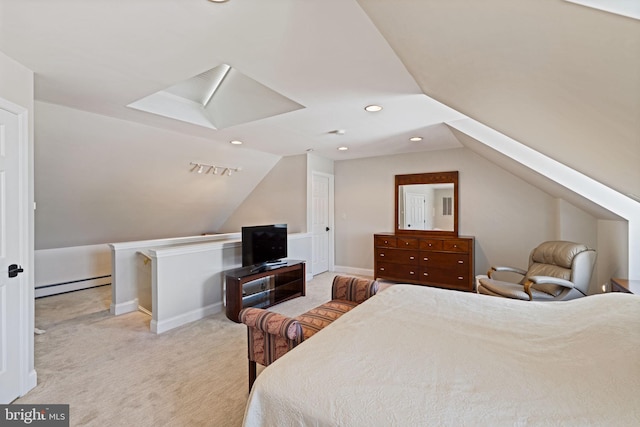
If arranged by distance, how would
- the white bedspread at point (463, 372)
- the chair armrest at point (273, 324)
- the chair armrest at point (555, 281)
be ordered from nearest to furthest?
the white bedspread at point (463, 372), the chair armrest at point (273, 324), the chair armrest at point (555, 281)

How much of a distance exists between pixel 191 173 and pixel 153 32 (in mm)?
3444

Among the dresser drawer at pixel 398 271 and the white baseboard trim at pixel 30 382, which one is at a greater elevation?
the dresser drawer at pixel 398 271

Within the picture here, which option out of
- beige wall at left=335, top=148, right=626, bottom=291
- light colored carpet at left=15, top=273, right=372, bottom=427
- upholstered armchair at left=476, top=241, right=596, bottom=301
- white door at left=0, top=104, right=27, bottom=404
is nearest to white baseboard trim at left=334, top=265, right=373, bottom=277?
beige wall at left=335, top=148, right=626, bottom=291

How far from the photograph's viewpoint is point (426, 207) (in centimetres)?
527

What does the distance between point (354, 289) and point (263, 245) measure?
5.82ft

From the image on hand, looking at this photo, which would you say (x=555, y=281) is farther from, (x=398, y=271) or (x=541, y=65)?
(x=541, y=65)

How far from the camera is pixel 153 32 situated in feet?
5.70

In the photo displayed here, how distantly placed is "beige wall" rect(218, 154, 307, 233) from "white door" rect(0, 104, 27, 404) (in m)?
3.93

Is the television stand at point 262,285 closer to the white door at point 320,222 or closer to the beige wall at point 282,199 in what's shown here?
the white door at point 320,222

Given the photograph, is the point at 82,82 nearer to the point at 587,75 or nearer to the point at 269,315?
the point at 269,315

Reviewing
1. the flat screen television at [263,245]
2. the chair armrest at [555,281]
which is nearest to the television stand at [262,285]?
the flat screen television at [263,245]

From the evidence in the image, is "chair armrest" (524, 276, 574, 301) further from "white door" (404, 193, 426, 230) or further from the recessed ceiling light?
the recessed ceiling light

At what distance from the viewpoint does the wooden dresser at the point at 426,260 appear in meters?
4.54

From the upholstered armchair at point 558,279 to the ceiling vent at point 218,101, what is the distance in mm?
3044
